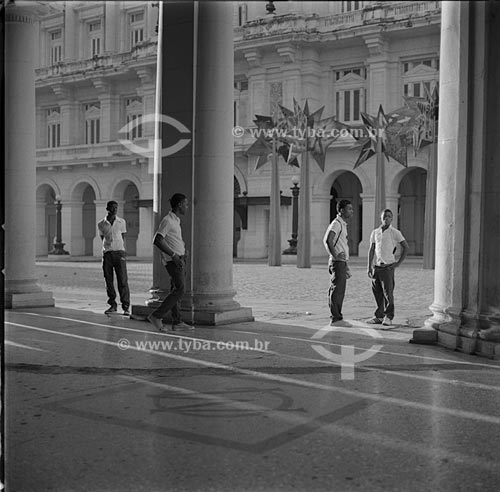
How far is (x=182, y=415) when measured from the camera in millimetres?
5168

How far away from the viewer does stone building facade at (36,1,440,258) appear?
36.4 meters

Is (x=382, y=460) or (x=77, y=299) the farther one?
(x=77, y=299)

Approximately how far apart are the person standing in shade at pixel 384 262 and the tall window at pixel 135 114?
3485 centimetres

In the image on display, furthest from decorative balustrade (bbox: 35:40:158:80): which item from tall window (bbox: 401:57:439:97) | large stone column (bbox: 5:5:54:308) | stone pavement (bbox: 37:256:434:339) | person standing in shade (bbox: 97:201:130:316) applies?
person standing in shade (bbox: 97:201:130:316)

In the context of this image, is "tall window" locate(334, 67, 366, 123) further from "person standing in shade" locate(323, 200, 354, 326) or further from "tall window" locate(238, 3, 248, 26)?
"person standing in shade" locate(323, 200, 354, 326)

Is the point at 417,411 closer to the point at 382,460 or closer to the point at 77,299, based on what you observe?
the point at 382,460

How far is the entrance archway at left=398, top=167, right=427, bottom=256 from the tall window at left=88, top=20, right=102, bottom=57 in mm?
19635

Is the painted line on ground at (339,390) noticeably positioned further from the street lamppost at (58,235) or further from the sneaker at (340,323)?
the street lamppost at (58,235)

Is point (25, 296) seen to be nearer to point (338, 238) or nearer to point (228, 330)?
point (228, 330)

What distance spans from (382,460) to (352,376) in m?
2.46

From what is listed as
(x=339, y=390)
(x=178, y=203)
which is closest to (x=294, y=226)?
(x=178, y=203)

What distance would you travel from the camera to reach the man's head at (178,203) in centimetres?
944

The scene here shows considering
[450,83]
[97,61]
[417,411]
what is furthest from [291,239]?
[417,411]

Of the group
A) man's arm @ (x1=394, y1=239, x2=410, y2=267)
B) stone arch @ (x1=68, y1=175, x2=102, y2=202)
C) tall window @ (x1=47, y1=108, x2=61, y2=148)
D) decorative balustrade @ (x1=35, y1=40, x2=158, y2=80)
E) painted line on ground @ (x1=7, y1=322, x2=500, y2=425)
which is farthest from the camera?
tall window @ (x1=47, y1=108, x2=61, y2=148)
